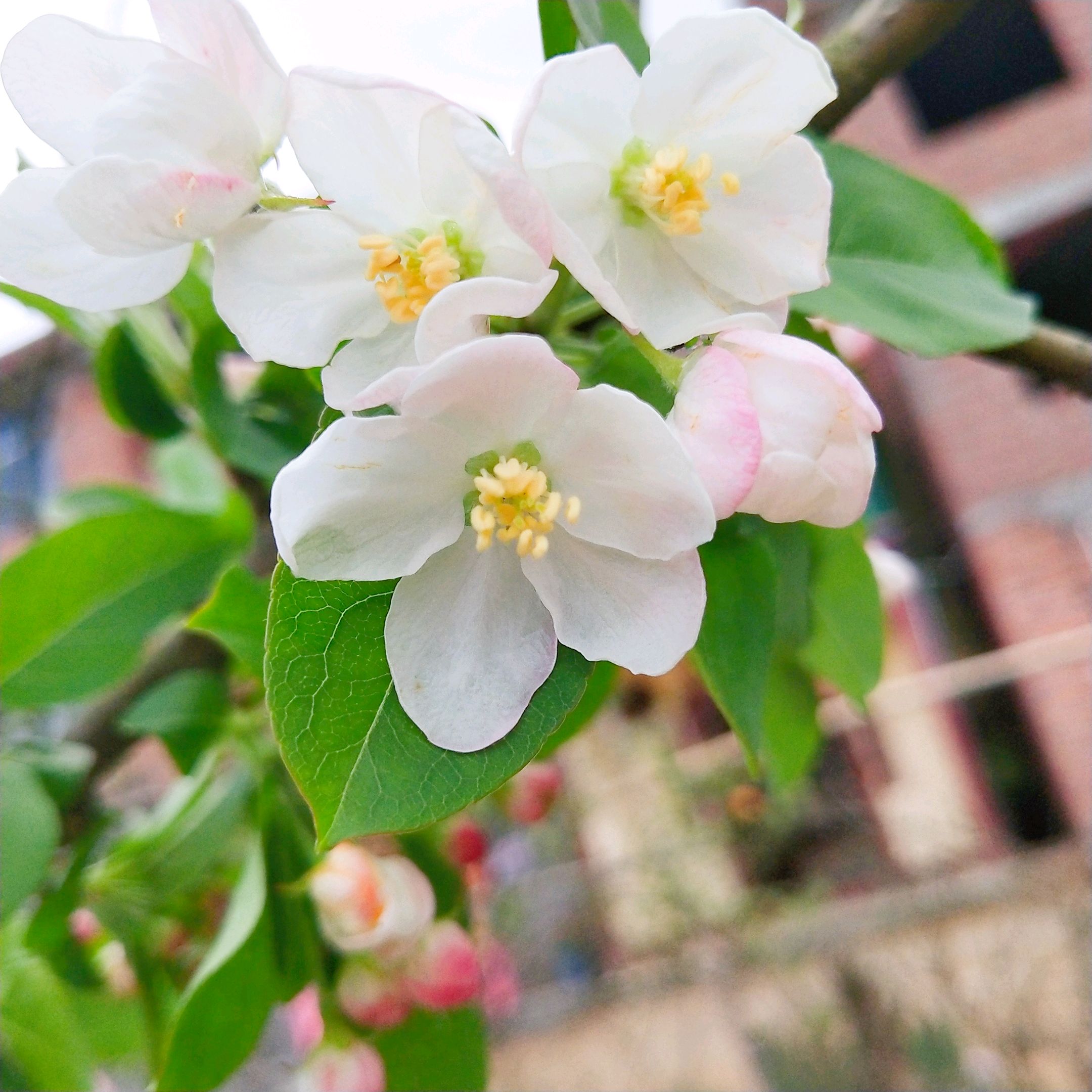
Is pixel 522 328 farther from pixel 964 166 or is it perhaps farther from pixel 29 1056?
pixel 964 166

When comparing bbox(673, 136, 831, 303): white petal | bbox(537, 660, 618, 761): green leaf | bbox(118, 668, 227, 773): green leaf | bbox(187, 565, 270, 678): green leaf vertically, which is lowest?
bbox(118, 668, 227, 773): green leaf

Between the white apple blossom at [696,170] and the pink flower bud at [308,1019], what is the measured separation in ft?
1.69

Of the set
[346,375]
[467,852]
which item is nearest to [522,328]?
[346,375]

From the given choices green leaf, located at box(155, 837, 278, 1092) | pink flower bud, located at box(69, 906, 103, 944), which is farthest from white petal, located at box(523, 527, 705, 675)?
pink flower bud, located at box(69, 906, 103, 944)

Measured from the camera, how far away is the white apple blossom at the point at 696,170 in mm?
313

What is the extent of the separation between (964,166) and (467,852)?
193 inches

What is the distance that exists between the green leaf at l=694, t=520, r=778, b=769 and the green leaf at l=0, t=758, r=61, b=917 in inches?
16.4

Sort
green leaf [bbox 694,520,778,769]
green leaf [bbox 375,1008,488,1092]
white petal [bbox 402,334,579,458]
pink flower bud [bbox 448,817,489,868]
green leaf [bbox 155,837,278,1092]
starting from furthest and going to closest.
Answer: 1. pink flower bud [bbox 448,817,489,868]
2. green leaf [bbox 375,1008,488,1092]
3. green leaf [bbox 155,837,278,1092]
4. green leaf [bbox 694,520,778,769]
5. white petal [bbox 402,334,579,458]

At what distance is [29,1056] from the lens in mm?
631

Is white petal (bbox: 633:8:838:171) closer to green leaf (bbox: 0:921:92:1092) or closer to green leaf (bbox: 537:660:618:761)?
green leaf (bbox: 537:660:618:761)

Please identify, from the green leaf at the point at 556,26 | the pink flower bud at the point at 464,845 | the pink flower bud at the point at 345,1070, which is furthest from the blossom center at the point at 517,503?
the pink flower bud at the point at 464,845

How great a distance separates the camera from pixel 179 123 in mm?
300

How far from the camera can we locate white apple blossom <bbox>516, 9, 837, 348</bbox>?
313 millimetres

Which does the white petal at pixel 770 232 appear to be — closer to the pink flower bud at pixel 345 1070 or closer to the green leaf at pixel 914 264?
the green leaf at pixel 914 264
